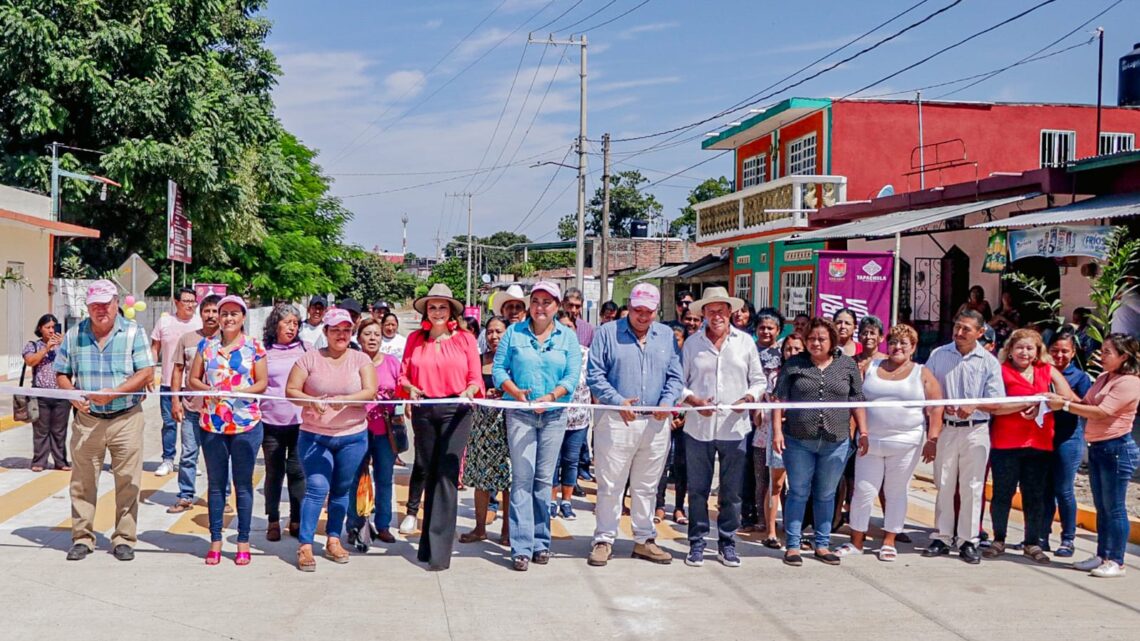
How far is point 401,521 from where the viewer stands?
825 centimetres

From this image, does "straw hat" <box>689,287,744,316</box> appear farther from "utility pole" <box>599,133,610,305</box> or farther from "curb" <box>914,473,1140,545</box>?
"utility pole" <box>599,133,610,305</box>

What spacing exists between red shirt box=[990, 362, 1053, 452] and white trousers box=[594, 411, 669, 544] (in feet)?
7.96

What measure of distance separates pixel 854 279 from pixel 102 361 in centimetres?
1069

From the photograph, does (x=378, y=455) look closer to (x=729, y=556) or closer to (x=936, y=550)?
(x=729, y=556)

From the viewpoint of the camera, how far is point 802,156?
27.1 metres

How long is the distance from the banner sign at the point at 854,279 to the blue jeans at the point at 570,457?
666cm

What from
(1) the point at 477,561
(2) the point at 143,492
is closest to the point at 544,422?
(1) the point at 477,561

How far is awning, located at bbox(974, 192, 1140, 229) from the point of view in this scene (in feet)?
42.9

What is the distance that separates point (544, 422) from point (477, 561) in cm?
107

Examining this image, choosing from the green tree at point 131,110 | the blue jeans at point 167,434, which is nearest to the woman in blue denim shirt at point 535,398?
the blue jeans at point 167,434

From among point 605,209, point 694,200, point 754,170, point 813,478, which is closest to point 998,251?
point 813,478

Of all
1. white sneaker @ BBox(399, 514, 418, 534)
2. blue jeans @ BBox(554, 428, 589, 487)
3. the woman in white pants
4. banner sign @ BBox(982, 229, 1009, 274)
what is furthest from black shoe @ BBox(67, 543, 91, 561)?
banner sign @ BBox(982, 229, 1009, 274)

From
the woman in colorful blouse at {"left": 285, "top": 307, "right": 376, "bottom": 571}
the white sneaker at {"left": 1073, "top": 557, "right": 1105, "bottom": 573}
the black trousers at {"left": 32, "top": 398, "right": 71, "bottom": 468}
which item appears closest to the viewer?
the woman in colorful blouse at {"left": 285, "top": 307, "right": 376, "bottom": 571}

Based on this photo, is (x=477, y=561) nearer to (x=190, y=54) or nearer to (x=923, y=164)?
(x=923, y=164)
